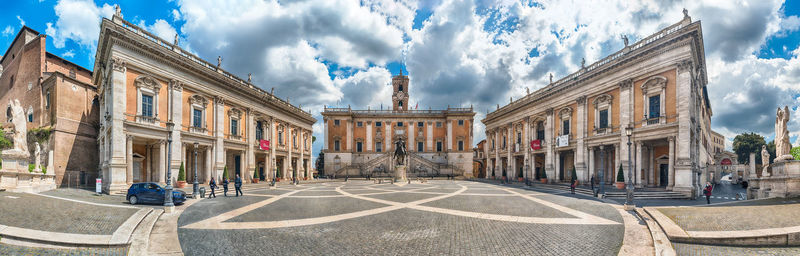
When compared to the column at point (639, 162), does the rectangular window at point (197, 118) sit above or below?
above

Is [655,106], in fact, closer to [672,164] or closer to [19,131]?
[672,164]

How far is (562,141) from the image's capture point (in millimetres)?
31953

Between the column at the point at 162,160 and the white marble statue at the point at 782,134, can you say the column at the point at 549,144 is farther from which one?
the column at the point at 162,160

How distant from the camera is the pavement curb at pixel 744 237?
764cm

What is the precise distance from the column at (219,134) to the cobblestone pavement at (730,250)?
31.2m

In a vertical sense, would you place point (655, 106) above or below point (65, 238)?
above

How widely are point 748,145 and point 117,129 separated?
9533 centimetres

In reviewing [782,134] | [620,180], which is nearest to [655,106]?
[620,180]

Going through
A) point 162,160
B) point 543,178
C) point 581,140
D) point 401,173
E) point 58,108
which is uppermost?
point 58,108

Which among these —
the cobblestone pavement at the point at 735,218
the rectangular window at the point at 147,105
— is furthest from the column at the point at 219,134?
the cobblestone pavement at the point at 735,218

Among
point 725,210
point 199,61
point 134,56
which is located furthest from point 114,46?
point 725,210

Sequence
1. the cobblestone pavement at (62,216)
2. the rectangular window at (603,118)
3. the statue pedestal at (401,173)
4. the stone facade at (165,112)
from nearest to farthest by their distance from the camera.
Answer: the cobblestone pavement at (62,216), the stone facade at (165,112), the rectangular window at (603,118), the statue pedestal at (401,173)

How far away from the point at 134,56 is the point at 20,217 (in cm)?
1613

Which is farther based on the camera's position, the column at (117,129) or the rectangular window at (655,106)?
the rectangular window at (655,106)
